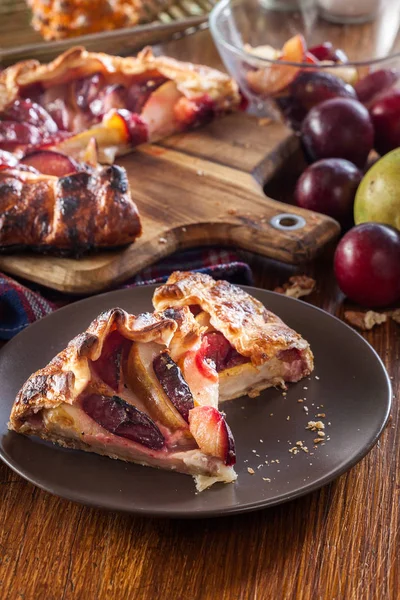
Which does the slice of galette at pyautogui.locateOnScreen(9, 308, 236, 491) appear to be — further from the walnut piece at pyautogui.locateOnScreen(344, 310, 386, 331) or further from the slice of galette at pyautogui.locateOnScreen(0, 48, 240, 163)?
the slice of galette at pyautogui.locateOnScreen(0, 48, 240, 163)

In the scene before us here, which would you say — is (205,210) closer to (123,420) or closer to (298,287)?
(298,287)

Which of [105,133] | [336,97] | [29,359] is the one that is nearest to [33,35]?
[105,133]

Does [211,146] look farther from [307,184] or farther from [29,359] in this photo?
[29,359]

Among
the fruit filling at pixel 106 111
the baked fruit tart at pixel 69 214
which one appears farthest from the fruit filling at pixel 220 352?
the fruit filling at pixel 106 111

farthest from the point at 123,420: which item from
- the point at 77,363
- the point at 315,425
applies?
the point at 315,425

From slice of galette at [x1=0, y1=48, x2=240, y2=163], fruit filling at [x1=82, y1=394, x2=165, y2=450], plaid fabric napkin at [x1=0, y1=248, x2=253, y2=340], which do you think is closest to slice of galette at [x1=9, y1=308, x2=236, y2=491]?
fruit filling at [x1=82, y1=394, x2=165, y2=450]

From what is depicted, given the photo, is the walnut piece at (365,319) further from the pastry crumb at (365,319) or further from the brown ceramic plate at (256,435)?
the brown ceramic plate at (256,435)
